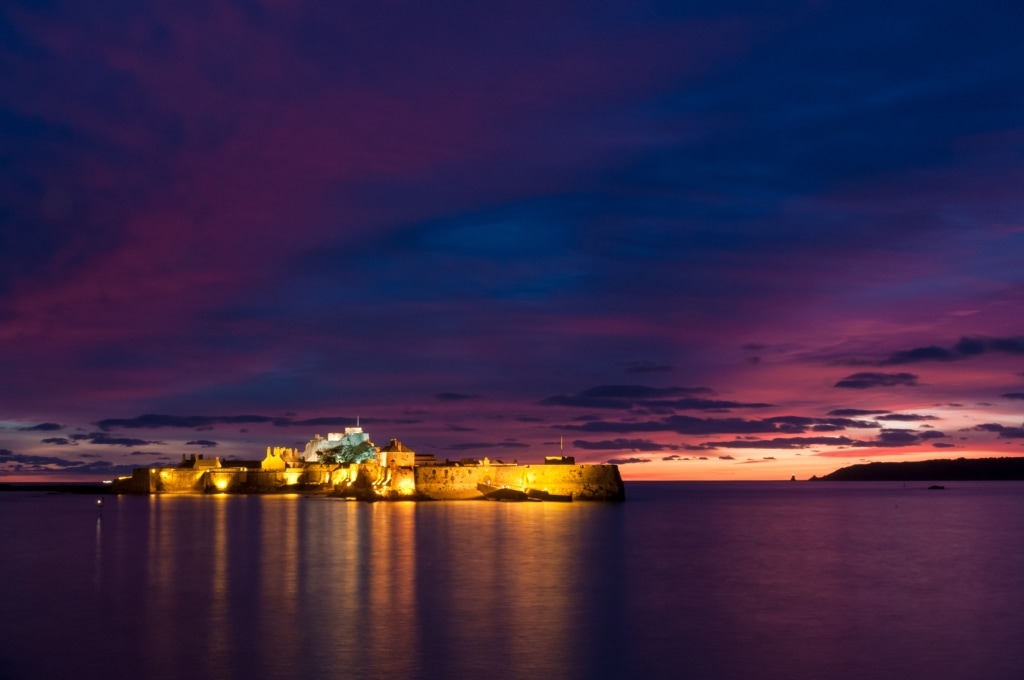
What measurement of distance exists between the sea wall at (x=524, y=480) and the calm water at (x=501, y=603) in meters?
22.8

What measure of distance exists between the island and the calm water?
76.3 feet

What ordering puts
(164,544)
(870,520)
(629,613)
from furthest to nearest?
(870,520) → (164,544) → (629,613)

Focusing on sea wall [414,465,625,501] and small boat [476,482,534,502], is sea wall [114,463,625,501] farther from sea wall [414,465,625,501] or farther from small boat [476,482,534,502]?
small boat [476,482,534,502]

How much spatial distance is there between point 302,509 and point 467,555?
37.9 meters

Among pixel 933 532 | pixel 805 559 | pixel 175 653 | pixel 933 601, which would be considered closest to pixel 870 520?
pixel 933 532

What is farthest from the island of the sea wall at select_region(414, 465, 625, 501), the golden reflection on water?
the golden reflection on water

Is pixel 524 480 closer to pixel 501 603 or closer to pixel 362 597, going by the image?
pixel 362 597

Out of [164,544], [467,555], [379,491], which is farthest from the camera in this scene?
[379,491]

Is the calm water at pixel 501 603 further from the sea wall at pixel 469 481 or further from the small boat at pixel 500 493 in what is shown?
the sea wall at pixel 469 481

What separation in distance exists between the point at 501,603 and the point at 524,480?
50733mm

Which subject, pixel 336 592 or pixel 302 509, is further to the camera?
pixel 302 509

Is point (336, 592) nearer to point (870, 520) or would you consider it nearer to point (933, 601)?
point (933, 601)

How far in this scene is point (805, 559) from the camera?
138 ft

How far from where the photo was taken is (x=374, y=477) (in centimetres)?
8975
